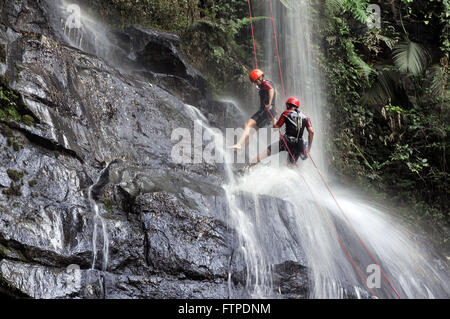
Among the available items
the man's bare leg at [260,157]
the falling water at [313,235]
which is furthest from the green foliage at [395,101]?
the man's bare leg at [260,157]

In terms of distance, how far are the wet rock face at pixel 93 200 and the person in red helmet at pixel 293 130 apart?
59.9 inches

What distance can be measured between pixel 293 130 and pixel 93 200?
3832 mm

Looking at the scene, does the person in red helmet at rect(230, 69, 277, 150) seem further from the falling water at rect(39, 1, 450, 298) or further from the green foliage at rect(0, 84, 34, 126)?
the green foliage at rect(0, 84, 34, 126)

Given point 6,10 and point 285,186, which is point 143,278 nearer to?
point 285,186

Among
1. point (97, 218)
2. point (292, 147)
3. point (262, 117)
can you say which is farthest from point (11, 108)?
point (292, 147)

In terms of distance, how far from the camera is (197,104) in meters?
8.90

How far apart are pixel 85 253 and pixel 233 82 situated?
7.11 metres

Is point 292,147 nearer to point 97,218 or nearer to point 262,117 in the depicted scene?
point 262,117

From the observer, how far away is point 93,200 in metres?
4.65

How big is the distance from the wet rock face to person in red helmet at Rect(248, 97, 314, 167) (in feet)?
4.99

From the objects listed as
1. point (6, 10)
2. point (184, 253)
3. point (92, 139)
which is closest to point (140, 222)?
point (184, 253)

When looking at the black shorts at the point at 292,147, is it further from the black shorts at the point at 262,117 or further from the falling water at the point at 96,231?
the falling water at the point at 96,231

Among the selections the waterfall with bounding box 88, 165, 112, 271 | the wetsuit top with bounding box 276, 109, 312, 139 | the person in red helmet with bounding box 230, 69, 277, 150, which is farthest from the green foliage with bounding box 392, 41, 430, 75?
the waterfall with bounding box 88, 165, 112, 271

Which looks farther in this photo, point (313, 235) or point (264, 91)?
point (264, 91)
